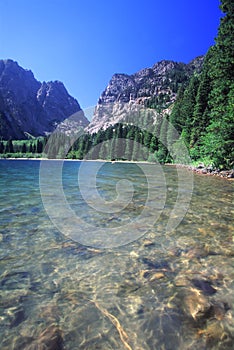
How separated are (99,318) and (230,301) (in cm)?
203

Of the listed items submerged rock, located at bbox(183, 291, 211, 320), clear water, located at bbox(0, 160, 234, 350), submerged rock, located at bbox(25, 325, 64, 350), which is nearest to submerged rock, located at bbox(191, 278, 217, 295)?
clear water, located at bbox(0, 160, 234, 350)

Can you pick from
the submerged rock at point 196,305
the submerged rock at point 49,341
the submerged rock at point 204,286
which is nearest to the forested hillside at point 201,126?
the submerged rock at point 204,286

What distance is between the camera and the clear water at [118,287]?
273 centimetres

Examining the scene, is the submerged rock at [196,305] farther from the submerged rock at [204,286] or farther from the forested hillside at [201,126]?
the forested hillside at [201,126]

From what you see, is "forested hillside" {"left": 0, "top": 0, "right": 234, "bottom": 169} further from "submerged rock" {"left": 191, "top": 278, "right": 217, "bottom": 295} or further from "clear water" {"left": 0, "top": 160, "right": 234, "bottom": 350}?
"submerged rock" {"left": 191, "top": 278, "right": 217, "bottom": 295}

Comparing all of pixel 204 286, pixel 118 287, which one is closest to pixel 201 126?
pixel 204 286

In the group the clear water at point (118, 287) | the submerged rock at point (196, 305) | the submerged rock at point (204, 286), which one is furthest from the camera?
the submerged rock at point (204, 286)

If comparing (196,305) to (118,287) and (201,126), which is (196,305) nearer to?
(118,287)

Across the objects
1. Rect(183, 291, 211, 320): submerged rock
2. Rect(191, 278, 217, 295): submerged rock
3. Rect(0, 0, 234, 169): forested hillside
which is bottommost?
Rect(183, 291, 211, 320): submerged rock

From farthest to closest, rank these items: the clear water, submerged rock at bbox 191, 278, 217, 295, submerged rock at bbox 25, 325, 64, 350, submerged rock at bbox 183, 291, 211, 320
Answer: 1. submerged rock at bbox 191, 278, 217, 295
2. submerged rock at bbox 183, 291, 211, 320
3. the clear water
4. submerged rock at bbox 25, 325, 64, 350

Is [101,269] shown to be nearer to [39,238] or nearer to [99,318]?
[99,318]

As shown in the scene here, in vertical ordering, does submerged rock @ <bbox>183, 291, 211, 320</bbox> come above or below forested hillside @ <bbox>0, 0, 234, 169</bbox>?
below

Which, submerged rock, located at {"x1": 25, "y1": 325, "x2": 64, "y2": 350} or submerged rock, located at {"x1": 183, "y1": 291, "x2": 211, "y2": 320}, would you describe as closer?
submerged rock, located at {"x1": 25, "y1": 325, "x2": 64, "y2": 350}

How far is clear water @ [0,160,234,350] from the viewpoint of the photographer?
2727 mm
